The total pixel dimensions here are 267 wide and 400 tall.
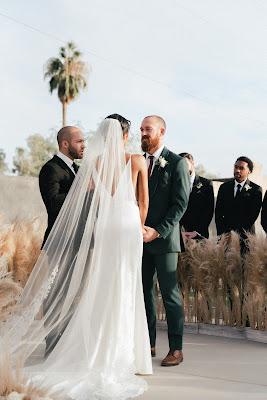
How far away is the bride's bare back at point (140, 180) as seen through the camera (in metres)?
5.78

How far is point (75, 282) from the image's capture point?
5598mm

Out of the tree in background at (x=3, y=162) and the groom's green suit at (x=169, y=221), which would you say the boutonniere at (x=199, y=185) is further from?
the tree in background at (x=3, y=162)

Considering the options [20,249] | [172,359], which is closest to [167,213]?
[172,359]

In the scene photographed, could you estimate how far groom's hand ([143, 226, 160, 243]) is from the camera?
612cm

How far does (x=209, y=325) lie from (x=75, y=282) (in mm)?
2915

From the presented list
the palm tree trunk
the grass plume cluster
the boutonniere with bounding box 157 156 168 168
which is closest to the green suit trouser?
the boutonniere with bounding box 157 156 168 168

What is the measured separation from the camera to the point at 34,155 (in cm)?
6300

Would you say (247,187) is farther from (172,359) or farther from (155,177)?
(172,359)

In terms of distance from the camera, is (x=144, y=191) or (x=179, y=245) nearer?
(x=144, y=191)

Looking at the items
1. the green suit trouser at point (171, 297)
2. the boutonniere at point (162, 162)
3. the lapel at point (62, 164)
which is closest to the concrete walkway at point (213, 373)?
the green suit trouser at point (171, 297)

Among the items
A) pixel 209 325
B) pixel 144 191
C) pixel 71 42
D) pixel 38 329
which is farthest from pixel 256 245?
pixel 71 42

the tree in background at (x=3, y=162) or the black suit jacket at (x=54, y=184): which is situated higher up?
the tree in background at (x=3, y=162)

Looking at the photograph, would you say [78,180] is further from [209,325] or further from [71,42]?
[71,42]

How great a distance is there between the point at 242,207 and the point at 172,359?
2.88m
